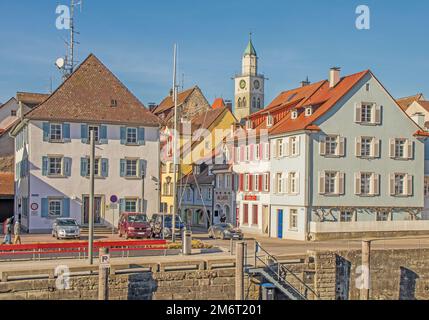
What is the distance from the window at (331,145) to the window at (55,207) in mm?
19990

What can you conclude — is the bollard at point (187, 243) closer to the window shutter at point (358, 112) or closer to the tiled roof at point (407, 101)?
the window shutter at point (358, 112)

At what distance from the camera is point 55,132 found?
48562mm

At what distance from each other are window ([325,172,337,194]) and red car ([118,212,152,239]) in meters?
13.6

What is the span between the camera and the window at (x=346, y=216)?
47438 mm

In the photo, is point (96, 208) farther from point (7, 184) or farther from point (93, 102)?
point (7, 184)

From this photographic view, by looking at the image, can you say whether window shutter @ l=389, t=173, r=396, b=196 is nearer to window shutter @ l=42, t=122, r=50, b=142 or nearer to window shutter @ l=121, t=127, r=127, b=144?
window shutter @ l=121, t=127, r=127, b=144

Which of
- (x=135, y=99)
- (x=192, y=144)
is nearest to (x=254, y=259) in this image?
(x=135, y=99)

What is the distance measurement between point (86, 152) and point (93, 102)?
3957mm

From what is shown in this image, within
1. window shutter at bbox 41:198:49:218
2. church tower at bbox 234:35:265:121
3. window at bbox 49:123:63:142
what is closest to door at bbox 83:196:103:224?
window shutter at bbox 41:198:49:218

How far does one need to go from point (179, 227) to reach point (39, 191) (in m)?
10.7

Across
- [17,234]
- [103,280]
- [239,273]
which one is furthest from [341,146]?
[103,280]

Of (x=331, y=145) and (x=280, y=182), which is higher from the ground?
(x=331, y=145)

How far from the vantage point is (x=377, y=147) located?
4859 cm

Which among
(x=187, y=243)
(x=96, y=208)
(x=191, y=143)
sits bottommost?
(x=187, y=243)
